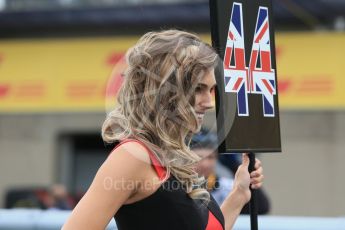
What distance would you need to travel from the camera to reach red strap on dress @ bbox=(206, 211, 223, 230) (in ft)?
6.99

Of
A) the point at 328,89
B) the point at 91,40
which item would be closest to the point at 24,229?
the point at 328,89

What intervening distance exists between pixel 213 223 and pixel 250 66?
29.6 inches

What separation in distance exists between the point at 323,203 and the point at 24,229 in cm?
781

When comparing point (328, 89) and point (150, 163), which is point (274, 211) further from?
point (150, 163)

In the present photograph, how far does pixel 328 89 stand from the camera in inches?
413

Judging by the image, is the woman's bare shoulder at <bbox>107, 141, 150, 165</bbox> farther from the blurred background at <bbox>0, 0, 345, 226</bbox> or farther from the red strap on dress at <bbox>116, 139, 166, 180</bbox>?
the blurred background at <bbox>0, 0, 345, 226</bbox>

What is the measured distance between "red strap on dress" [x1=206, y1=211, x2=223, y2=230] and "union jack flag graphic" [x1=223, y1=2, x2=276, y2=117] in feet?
1.74

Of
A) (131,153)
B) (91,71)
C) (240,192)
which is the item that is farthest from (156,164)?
(91,71)

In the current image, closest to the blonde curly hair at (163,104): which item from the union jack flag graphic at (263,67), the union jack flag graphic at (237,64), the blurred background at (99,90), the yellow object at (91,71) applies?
the union jack flag graphic at (237,64)

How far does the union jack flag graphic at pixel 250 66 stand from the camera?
8.39 ft

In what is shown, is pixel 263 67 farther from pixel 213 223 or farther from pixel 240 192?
pixel 213 223

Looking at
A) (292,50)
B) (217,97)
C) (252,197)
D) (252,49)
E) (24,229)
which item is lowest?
(24,229)

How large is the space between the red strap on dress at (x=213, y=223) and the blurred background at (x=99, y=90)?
7299 mm

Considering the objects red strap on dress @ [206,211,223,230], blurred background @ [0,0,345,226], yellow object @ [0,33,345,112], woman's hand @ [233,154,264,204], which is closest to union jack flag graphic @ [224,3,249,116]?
woman's hand @ [233,154,264,204]
